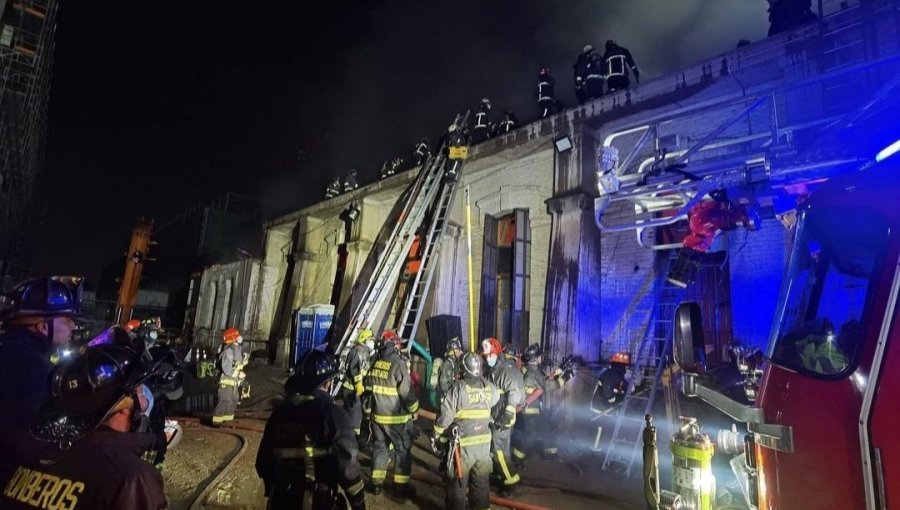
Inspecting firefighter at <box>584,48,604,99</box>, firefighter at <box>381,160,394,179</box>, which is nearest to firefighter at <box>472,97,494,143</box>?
firefighter at <box>584,48,604,99</box>

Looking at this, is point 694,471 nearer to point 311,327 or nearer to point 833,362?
point 833,362

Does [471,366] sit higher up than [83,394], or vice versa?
[83,394]

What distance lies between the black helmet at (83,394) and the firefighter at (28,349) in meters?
0.34

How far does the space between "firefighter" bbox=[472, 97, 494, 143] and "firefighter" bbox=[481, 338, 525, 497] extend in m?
7.55

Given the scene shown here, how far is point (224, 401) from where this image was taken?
8.15 metres

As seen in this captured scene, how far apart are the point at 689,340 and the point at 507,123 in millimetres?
9909

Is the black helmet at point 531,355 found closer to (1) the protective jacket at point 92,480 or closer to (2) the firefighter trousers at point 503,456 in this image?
(2) the firefighter trousers at point 503,456

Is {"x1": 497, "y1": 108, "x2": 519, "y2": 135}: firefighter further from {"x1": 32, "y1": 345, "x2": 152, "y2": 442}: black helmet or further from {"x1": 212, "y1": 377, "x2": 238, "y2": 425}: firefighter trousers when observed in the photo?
{"x1": 32, "y1": 345, "x2": 152, "y2": 442}: black helmet

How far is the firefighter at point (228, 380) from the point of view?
8133mm

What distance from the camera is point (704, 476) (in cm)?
250

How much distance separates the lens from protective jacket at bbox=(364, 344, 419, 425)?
5727 mm

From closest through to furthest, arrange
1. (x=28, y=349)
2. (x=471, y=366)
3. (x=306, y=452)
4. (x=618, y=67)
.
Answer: (x=28, y=349) → (x=306, y=452) → (x=471, y=366) → (x=618, y=67)

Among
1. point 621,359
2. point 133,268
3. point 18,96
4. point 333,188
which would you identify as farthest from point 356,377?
point 18,96

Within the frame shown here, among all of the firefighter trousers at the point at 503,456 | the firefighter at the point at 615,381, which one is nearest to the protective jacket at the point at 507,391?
the firefighter trousers at the point at 503,456
